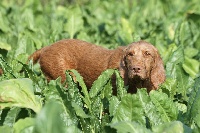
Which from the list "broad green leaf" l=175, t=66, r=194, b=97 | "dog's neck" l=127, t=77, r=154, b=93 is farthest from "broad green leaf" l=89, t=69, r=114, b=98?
"broad green leaf" l=175, t=66, r=194, b=97

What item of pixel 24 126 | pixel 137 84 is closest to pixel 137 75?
pixel 137 84

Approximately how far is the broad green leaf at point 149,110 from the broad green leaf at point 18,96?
650mm

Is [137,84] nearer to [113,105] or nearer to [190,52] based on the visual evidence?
[113,105]

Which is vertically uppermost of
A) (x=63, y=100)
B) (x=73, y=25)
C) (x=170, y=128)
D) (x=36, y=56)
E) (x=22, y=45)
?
(x=73, y=25)

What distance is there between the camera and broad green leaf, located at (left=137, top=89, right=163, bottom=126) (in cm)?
387

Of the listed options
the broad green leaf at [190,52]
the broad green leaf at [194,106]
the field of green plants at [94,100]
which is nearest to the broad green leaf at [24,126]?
the field of green plants at [94,100]

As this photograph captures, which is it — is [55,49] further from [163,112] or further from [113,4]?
[113,4]

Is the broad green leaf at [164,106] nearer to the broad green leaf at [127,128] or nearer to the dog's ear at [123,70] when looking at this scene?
the broad green leaf at [127,128]

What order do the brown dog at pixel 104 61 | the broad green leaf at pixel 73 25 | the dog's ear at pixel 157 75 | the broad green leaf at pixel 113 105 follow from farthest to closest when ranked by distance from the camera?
the broad green leaf at pixel 73 25
the dog's ear at pixel 157 75
the brown dog at pixel 104 61
the broad green leaf at pixel 113 105

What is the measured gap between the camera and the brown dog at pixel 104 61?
548cm

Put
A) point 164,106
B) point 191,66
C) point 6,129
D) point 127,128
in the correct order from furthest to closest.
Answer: point 191,66
point 164,106
point 6,129
point 127,128

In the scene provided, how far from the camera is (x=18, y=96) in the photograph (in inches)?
152

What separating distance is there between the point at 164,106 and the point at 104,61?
2.08 m

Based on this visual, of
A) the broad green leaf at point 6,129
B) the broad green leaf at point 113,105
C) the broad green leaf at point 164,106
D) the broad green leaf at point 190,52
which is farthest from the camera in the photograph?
the broad green leaf at point 190,52
